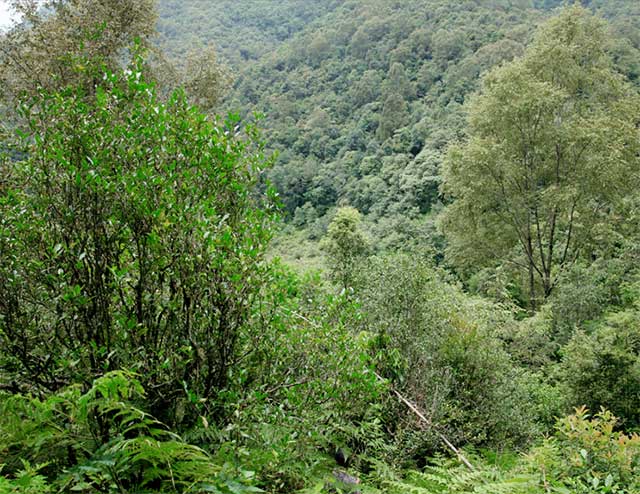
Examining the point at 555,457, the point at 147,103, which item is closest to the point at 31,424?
the point at 147,103

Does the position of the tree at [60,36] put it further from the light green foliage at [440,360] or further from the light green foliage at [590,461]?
the light green foliage at [590,461]

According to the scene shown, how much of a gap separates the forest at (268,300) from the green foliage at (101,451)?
0.02 meters

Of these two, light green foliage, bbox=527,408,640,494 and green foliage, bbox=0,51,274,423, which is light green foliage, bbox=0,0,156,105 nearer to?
green foliage, bbox=0,51,274,423

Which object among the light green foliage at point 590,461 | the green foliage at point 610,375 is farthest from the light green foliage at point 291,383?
the green foliage at point 610,375

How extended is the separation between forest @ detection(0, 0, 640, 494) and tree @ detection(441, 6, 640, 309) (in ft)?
0.28

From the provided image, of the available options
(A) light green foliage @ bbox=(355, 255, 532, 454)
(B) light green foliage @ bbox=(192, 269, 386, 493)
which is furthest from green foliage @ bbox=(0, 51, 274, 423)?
(A) light green foliage @ bbox=(355, 255, 532, 454)

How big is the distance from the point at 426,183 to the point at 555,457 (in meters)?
30.8

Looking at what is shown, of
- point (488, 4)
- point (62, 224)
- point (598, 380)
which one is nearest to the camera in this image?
point (62, 224)

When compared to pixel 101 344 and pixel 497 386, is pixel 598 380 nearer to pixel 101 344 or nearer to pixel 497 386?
pixel 497 386

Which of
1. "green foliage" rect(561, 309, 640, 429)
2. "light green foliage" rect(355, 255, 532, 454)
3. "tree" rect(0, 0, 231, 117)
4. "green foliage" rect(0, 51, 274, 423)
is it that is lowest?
"green foliage" rect(561, 309, 640, 429)

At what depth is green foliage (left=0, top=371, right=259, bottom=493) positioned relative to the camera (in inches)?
75.6

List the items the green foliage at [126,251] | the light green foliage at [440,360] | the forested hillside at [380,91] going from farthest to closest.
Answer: the forested hillside at [380,91], the light green foliage at [440,360], the green foliage at [126,251]

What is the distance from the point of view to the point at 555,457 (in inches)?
145

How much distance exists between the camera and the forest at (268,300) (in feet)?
7.91
